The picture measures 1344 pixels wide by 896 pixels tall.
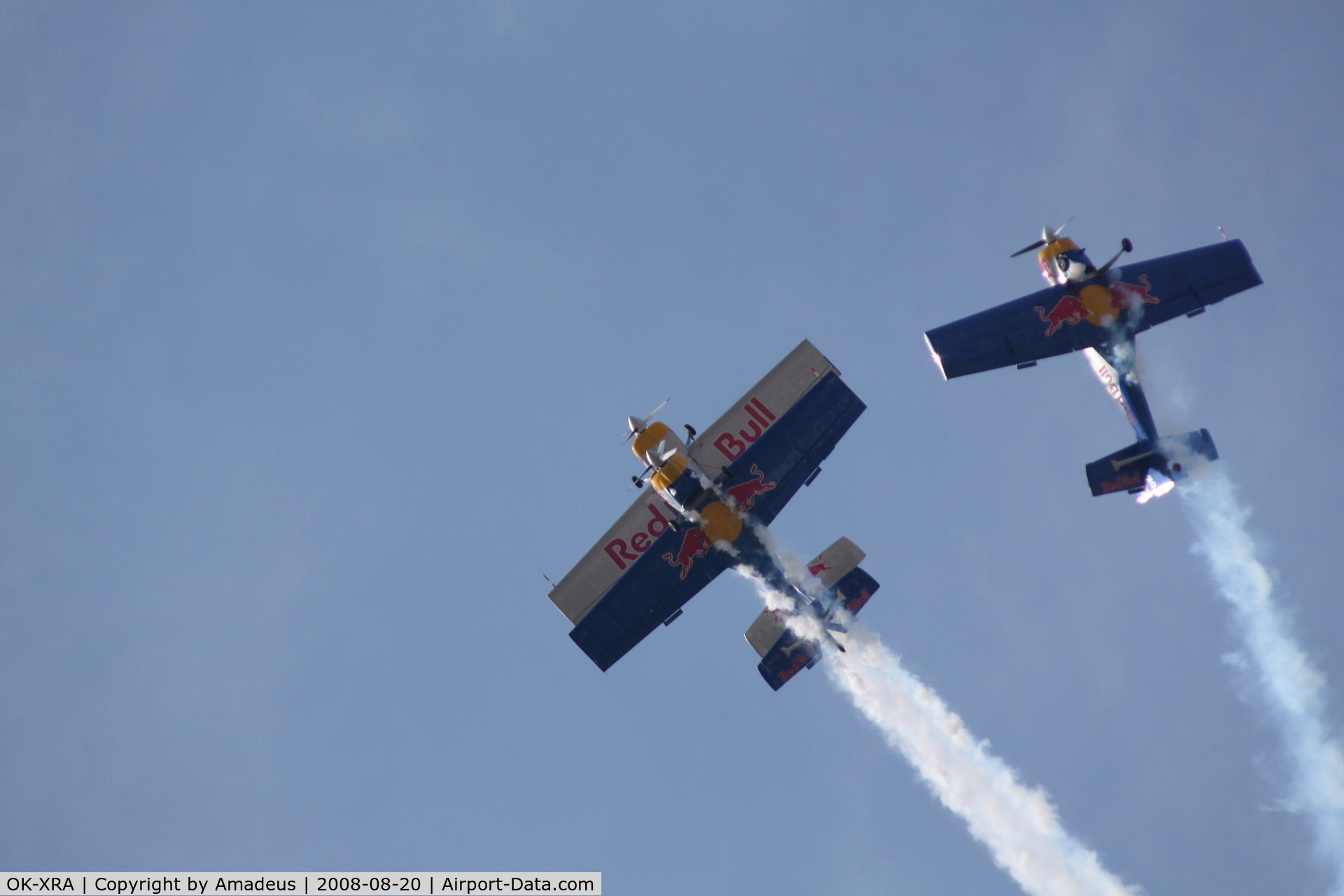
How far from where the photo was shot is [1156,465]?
45.9 metres

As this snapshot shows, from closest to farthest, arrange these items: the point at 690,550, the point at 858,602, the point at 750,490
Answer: the point at 750,490 → the point at 690,550 → the point at 858,602

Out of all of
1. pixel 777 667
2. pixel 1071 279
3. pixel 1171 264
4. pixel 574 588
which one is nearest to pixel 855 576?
pixel 777 667

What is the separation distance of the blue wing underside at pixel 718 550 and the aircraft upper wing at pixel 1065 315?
6705 mm

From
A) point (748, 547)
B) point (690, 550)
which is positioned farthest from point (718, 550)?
point (748, 547)

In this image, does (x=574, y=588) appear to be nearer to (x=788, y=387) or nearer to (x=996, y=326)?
(x=788, y=387)

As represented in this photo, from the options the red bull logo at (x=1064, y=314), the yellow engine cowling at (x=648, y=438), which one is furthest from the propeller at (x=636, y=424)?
the red bull logo at (x=1064, y=314)

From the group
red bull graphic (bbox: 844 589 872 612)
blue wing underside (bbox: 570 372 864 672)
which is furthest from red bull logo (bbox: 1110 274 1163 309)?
red bull graphic (bbox: 844 589 872 612)

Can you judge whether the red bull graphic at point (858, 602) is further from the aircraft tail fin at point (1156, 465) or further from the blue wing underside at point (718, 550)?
the aircraft tail fin at point (1156, 465)

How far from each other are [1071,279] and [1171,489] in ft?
36.4

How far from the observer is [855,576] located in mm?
45500

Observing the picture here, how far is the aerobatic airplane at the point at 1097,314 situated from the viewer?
4753 centimetres

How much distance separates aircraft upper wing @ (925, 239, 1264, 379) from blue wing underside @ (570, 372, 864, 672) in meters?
6.70

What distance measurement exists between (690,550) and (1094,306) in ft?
75.9

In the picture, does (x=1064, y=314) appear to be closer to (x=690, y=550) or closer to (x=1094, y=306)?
(x=1094, y=306)
